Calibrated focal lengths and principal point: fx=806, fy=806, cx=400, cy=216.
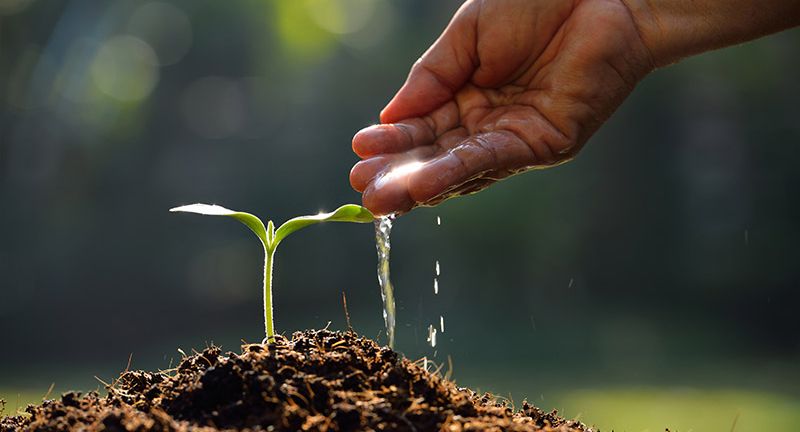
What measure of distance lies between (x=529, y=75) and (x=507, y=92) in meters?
0.08

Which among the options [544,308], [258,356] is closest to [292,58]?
[544,308]

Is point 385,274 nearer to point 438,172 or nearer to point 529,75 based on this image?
point 438,172

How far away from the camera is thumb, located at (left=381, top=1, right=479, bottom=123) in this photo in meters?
2.31

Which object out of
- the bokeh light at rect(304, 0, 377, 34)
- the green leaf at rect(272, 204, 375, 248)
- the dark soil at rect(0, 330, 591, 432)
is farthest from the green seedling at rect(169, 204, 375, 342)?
the bokeh light at rect(304, 0, 377, 34)

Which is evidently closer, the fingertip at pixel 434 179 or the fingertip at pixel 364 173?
the fingertip at pixel 434 179

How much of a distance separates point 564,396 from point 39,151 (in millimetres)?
8225

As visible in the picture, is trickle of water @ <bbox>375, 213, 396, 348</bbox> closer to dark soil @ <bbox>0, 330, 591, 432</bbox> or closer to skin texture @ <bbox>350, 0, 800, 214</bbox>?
skin texture @ <bbox>350, 0, 800, 214</bbox>

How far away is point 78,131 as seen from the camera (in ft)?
38.9

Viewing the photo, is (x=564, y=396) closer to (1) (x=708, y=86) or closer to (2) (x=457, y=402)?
(1) (x=708, y=86)

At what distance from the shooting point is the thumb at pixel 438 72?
2309mm

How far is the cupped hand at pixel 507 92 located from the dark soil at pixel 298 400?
0.56m

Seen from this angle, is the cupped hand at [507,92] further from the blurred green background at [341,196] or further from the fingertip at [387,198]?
the blurred green background at [341,196]

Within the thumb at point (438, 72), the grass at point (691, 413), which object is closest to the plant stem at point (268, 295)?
the thumb at point (438, 72)

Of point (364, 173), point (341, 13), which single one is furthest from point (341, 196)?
point (364, 173)
